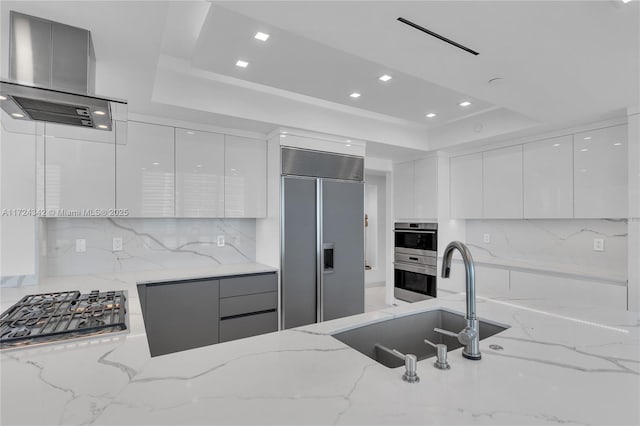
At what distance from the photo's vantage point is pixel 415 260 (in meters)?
4.43

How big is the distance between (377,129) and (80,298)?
310 centimetres

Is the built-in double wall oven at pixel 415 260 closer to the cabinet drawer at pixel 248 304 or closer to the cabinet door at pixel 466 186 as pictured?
the cabinet door at pixel 466 186

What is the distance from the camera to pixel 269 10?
1.41 m

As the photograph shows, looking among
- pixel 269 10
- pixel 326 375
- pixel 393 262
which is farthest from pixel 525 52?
pixel 393 262

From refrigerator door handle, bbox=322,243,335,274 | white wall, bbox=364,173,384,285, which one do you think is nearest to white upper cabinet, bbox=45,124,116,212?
refrigerator door handle, bbox=322,243,335,274

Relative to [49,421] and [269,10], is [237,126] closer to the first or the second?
[269,10]

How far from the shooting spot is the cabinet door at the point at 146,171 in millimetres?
2732

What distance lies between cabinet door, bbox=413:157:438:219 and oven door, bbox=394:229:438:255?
0.78ft

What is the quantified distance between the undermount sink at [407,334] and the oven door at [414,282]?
254 cm

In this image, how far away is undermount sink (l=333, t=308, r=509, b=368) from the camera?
1.49m

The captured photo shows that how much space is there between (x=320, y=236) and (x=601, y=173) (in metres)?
2.60

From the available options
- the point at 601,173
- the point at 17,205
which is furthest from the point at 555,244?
the point at 17,205

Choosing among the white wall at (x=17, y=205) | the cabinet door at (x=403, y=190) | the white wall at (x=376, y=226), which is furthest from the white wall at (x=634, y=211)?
the white wall at (x=17, y=205)

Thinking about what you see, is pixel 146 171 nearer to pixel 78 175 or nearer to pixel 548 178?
pixel 78 175
